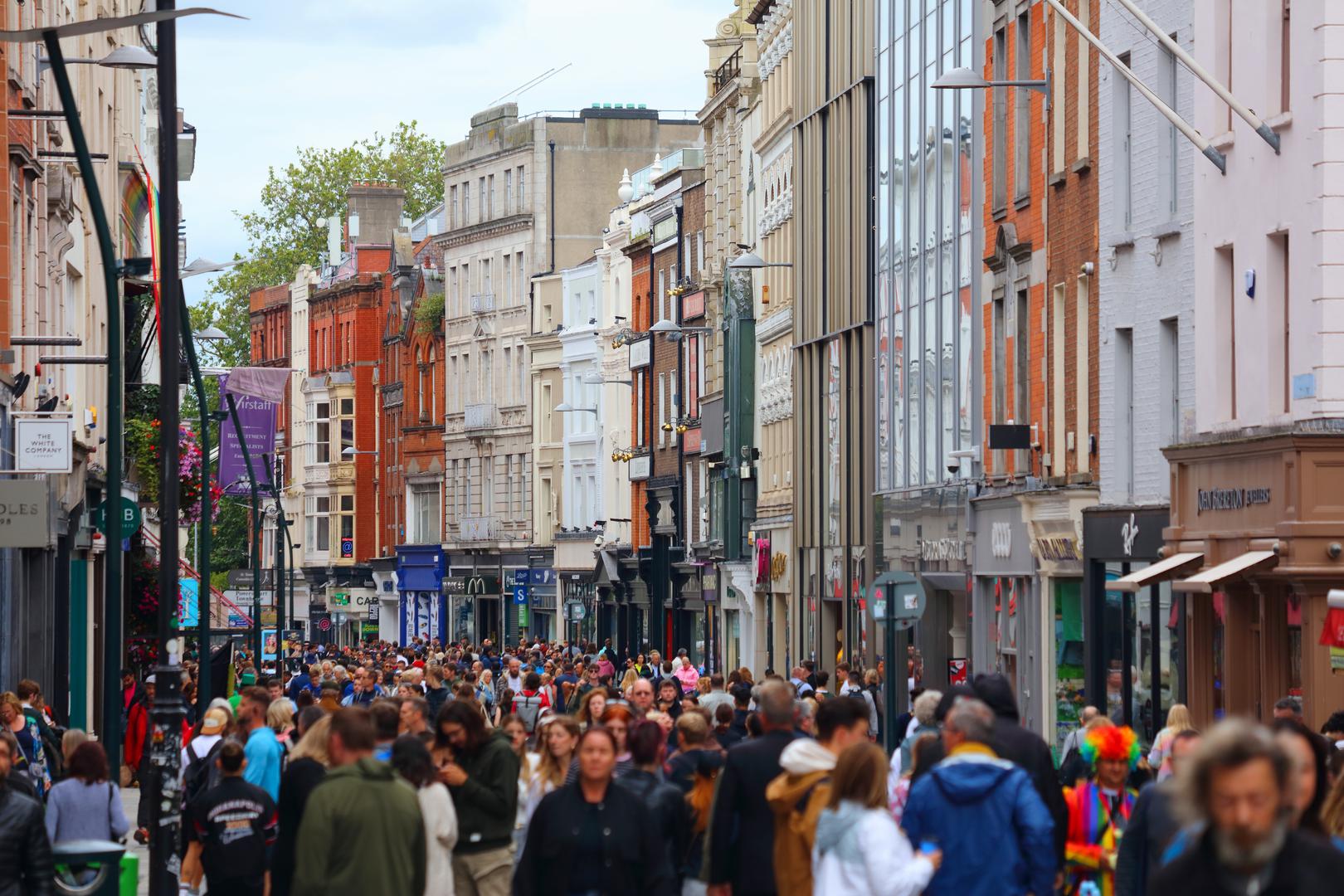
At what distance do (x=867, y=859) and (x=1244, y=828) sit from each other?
3703 millimetres

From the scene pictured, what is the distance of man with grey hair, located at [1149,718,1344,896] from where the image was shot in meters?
7.01

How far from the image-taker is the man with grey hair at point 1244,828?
701 cm

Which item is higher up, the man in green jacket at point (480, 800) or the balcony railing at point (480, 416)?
the balcony railing at point (480, 416)

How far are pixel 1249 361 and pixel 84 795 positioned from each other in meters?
13.4

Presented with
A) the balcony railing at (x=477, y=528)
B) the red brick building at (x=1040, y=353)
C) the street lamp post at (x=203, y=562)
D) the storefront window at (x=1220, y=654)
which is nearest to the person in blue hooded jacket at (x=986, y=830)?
the storefront window at (x=1220, y=654)

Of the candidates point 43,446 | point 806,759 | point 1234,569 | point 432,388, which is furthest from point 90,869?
point 432,388

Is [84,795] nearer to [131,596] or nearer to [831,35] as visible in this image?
[131,596]

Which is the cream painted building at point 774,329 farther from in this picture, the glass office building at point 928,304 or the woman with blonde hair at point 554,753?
the woman with blonde hair at point 554,753

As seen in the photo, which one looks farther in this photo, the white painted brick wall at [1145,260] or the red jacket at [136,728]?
the red jacket at [136,728]

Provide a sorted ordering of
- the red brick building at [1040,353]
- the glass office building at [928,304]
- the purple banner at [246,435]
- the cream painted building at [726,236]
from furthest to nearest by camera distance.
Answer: the cream painted building at [726,236] → the purple banner at [246,435] → the glass office building at [928,304] → the red brick building at [1040,353]

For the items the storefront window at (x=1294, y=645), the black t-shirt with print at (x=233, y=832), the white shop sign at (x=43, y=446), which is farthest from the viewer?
the white shop sign at (x=43, y=446)

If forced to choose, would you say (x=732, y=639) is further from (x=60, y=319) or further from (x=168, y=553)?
(x=168, y=553)

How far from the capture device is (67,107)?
19.7 meters

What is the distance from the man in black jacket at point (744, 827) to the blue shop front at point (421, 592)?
88100 mm
